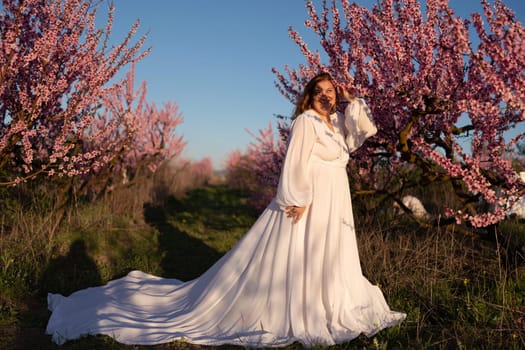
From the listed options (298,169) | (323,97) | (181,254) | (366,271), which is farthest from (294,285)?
(181,254)

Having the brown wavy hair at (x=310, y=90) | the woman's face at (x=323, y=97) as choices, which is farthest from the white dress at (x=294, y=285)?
the brown wavy hair at (x=310, y=90)

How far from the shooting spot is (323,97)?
170 inches

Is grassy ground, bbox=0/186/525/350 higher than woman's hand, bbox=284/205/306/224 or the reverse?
the reverse

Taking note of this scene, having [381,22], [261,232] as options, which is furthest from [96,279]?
[381,22]

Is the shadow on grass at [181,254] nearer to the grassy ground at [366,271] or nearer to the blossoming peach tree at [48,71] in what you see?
the grassy ground at [366,271]

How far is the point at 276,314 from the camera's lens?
381 cm

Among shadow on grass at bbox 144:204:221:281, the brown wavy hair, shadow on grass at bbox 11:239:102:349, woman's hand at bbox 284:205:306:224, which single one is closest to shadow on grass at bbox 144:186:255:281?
shadow on grass at bbox 144:204:221:281

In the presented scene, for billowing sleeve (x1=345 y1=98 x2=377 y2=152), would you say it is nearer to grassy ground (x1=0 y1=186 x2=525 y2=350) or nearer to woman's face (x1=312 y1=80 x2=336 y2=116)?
woman's face (x1=312 y1=80 x2=336 y2=116)

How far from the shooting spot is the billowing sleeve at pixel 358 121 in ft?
13.7

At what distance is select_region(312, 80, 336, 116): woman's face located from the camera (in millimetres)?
4312

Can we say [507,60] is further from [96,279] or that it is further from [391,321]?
[96,279]

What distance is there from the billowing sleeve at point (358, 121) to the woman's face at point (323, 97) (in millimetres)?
213

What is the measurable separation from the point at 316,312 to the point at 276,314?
0.35m

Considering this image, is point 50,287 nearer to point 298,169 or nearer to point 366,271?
point 298,169
